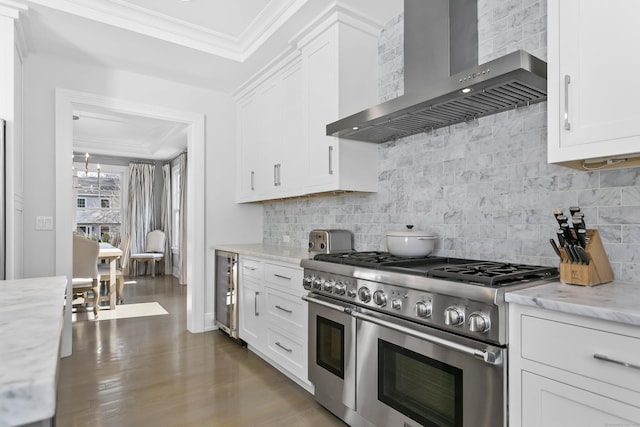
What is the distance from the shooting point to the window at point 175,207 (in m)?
7.72

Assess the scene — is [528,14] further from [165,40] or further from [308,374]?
[165,40]

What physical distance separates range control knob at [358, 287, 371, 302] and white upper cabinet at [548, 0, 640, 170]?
1.03 meters

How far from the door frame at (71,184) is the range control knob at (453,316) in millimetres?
3132

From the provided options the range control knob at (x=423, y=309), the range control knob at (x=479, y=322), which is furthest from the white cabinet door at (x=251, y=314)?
the range control knob at (x=479, y=322)

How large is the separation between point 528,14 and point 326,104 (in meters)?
1.34

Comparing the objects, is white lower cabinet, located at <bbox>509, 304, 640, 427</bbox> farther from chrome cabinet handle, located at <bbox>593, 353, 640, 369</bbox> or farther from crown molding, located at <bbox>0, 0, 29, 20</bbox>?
crown molding, located at <bbox>0, 0, 29, 20</bbox>

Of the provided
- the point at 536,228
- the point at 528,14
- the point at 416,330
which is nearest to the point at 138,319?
the point at 416,330

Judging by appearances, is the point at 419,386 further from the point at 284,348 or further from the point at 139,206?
the point at 139,206

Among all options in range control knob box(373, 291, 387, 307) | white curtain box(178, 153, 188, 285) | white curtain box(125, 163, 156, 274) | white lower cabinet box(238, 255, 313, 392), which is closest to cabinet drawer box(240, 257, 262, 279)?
white lower cabinet box(238, 255, 313, 392)

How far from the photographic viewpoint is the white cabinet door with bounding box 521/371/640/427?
1.11m

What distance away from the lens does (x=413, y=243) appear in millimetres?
2238

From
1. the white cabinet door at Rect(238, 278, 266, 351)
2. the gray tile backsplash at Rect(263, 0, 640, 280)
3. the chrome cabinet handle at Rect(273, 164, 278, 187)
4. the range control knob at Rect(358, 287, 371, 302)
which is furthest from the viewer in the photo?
the chrome cabinet handle at Rect(273, 164, 278, 187)

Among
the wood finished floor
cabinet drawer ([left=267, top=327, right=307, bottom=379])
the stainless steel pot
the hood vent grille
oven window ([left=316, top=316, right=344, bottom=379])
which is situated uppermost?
the hood vent grille

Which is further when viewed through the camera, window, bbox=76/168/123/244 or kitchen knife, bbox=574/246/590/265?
window, bbox=76/168/123/244
